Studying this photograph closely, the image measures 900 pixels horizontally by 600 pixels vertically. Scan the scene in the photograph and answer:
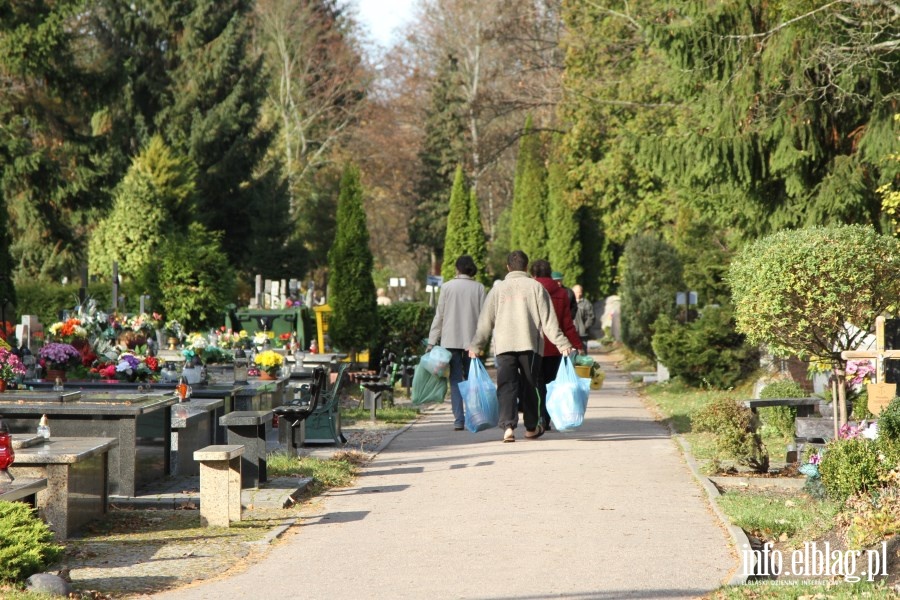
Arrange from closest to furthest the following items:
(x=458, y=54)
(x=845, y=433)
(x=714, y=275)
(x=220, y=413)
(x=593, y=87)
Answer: (x=845, y=433)
(x=220, y=413)
(x=714, y=275)
(x=593, y=87)
(x=458, y=54)

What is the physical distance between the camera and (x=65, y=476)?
852 cm

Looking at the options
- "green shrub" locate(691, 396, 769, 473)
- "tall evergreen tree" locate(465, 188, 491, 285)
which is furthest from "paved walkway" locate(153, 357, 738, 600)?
"tall evergreen tree" locate(465, 188, 491, 285)

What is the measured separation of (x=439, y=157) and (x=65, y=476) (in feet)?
161

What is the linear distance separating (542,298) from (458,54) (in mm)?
42599

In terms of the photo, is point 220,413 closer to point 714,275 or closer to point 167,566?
point 167,566

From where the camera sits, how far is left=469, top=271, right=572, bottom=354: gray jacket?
13.7 metres

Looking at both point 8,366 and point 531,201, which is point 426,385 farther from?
point 531,201

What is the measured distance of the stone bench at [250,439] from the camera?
10375mm

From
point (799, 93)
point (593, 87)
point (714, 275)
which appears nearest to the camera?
point (799, 93)

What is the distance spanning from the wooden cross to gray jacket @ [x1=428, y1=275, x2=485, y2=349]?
509cm

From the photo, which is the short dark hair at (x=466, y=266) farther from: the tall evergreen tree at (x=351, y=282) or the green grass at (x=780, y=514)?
the tall evergreen tree at (x=351, y=282)

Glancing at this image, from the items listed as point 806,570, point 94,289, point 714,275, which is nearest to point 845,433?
point 806,570

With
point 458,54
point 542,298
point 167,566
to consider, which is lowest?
point 167,566

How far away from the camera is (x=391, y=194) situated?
61.4m
